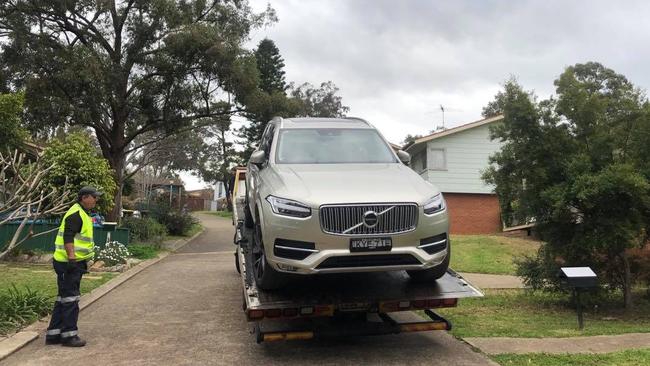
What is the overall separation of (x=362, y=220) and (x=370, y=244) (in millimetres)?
237

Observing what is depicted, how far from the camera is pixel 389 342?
6871mm

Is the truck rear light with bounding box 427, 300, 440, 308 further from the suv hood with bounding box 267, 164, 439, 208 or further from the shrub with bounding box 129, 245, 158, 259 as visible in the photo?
the shrub with bounding box 129, 245, 158, 259

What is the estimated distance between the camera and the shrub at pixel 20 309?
745 cm

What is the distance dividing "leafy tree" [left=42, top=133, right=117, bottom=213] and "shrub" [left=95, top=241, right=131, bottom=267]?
1512 millimetres

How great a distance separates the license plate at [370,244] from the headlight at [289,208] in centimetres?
52

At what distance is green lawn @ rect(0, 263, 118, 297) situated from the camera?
1017cm

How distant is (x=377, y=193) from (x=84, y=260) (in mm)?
3744

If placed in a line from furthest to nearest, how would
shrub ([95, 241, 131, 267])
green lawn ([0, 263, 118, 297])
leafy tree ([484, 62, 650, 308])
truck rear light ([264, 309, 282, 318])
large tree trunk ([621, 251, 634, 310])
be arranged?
shrub ([95, 241, 131, 267])
green lawn ([0, 263, 118, 297])
large tree trunk ([621, 251, 634, 310])
leafy tree ([484, 62, 650, 308])
truck rear light ([264, 309, 282, 318])

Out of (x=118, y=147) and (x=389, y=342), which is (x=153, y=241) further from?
(x=389, y=342)

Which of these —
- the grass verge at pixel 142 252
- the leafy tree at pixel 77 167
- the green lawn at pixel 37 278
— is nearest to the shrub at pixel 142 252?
the grass verge at pixel 142 252

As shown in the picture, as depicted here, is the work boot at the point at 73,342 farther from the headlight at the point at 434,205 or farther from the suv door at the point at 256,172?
the headlight at the point at 434,205

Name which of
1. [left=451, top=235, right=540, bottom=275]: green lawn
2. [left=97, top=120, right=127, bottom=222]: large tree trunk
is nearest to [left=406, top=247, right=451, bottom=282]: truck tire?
[left=451, top=235, right=540, bottom=275]: green lawn

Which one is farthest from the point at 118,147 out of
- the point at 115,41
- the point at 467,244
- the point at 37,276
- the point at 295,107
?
the point at 467,244

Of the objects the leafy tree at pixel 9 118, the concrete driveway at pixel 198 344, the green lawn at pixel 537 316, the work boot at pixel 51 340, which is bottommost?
the green lawn at pixel 537 316
